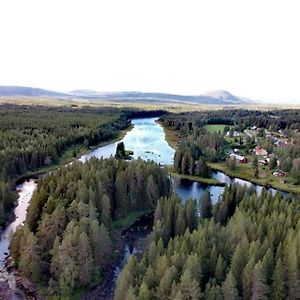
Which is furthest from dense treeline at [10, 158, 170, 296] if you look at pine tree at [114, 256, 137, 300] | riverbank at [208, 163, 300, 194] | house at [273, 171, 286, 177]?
house at [273, 171, 286, 177]

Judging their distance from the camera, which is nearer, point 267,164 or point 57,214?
point 57,214

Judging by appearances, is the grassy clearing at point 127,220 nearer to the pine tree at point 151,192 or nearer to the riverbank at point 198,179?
the pine tree at point 151,192

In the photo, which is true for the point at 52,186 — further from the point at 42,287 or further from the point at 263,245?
the point at 263,245

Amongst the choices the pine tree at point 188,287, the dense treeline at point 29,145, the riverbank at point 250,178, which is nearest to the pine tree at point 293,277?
the pine tree at point 188,287

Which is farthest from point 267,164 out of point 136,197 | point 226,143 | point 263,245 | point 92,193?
point 263,245

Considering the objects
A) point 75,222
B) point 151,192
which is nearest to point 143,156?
point 151,192

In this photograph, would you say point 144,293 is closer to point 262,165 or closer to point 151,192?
point 151,192
